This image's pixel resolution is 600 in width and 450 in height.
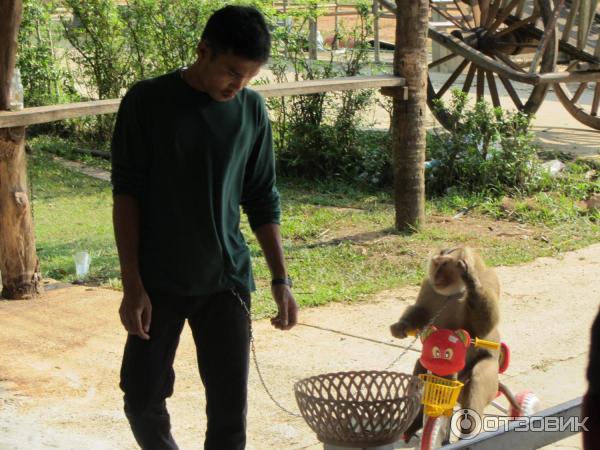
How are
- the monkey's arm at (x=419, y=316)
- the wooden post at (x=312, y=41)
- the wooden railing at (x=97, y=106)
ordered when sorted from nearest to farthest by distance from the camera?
the monkey's arm at (x=419, y=316) → the wooden railing at (x=97, y=106) → the wooden post at (x=312, y=41)

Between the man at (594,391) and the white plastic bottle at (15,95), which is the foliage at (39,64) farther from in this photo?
the man at (594,391)

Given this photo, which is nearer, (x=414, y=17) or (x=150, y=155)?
(x=150, y=155)

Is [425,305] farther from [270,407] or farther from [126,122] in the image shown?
[126,122]

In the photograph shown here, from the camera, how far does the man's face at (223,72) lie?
2.91 m

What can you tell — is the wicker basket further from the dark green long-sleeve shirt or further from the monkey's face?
the monkey's face

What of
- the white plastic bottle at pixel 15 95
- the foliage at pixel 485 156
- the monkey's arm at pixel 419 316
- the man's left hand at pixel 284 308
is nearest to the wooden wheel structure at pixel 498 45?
the foliage at pixel 485 156

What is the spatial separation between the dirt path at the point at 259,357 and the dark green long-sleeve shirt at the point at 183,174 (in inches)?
59.8

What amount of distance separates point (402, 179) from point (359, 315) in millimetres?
2124

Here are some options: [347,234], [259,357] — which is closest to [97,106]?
[259,357]

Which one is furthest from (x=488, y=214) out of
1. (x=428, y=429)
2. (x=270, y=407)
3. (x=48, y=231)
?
(x=428, y=429)

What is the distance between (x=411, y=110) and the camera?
7859 mm

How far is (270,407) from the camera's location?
4.77 metres

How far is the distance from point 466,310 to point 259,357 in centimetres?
176

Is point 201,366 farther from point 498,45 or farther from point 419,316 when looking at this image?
point 498,45
